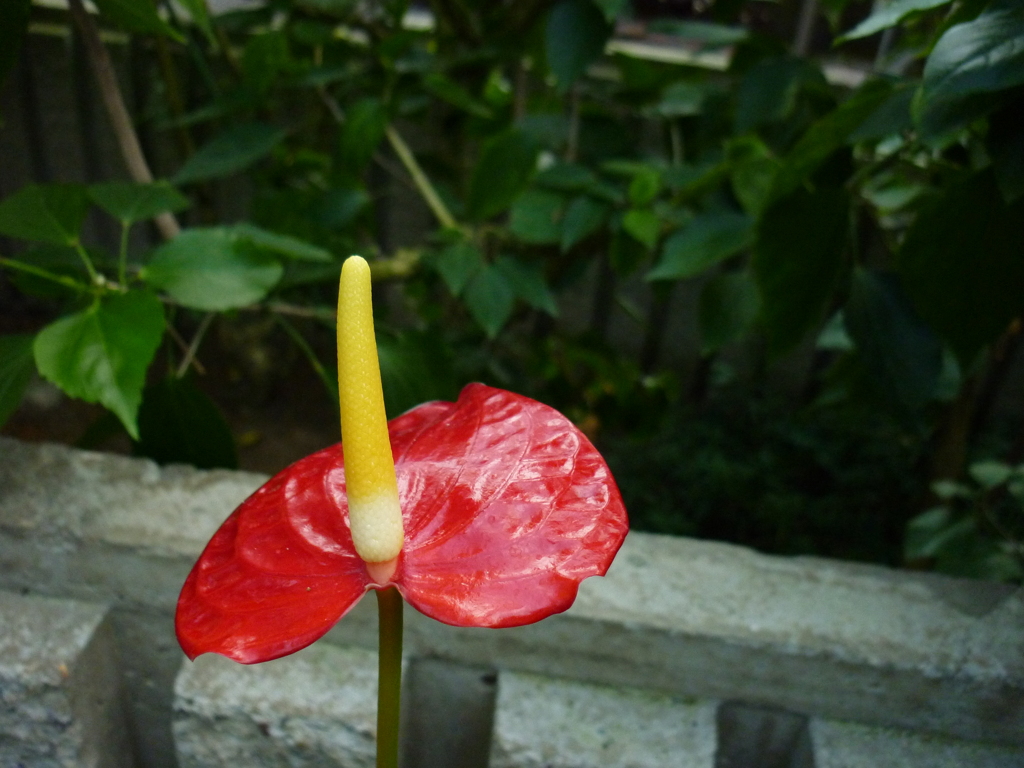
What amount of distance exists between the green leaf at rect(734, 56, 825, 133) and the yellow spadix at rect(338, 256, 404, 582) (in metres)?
0.66

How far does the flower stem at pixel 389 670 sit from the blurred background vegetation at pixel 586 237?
216mm

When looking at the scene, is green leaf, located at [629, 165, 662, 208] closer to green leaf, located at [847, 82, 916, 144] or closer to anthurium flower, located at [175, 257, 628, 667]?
green leaf, located at [847, 82, 916, 144]

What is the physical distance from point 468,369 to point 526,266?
22 centimetres

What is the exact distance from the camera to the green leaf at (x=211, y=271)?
19.2 inches

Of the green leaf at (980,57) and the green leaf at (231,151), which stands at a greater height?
the green leaf at (980,57)

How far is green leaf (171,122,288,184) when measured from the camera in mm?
751

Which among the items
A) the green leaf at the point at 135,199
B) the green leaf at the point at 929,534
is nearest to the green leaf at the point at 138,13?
the green leaf at the point at 135,199

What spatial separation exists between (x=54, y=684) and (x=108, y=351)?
0.64ft

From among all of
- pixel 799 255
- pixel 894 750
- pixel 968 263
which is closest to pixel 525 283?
pixel 799 255

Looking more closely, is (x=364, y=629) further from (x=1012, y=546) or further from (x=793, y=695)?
(x=1012, y=546)

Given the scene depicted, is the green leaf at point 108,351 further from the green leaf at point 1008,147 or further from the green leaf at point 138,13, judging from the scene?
the green leaf at point 1008,147

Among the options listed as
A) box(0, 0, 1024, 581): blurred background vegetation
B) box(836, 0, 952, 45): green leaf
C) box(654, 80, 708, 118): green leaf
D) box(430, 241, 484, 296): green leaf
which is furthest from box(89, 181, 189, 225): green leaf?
box(654, 80, 708, 118): green leaf

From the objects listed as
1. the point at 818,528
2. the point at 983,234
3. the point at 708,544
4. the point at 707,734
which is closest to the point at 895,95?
the point at 983,234

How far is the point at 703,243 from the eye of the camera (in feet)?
2.32
